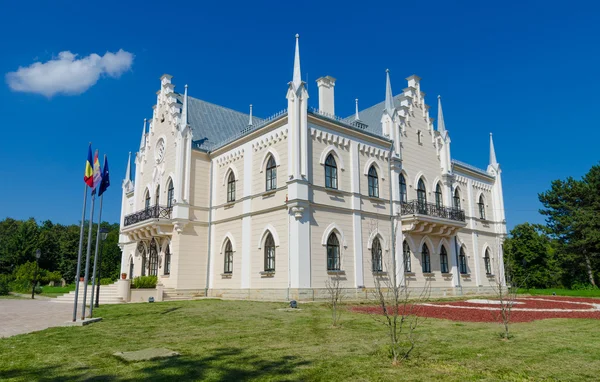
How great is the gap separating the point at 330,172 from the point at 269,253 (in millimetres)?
5530

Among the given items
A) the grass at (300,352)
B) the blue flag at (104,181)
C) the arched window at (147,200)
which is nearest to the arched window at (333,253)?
the grass at (300,352)

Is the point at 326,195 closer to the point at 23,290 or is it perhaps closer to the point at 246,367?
the point at 246,367

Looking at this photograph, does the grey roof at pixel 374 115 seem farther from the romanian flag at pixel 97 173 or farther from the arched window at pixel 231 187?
the romanian flag at pixel 97 173

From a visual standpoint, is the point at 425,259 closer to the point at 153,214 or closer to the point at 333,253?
the point at 333,253

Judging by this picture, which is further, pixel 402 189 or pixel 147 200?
pixel 147 200

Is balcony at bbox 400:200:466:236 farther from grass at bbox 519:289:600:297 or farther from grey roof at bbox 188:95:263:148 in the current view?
grey roof at bbox 188:95:263:148

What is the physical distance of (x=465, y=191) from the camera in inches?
1344

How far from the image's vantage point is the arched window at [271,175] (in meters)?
23.4

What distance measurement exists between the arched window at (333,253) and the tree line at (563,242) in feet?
77.6

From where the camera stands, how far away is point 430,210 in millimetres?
27750

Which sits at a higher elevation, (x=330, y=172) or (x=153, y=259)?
(x=330, y=172)

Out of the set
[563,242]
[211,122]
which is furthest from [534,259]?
[211,122]

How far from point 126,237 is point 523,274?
3645 centimetres

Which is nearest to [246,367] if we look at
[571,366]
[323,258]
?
[571,366]
